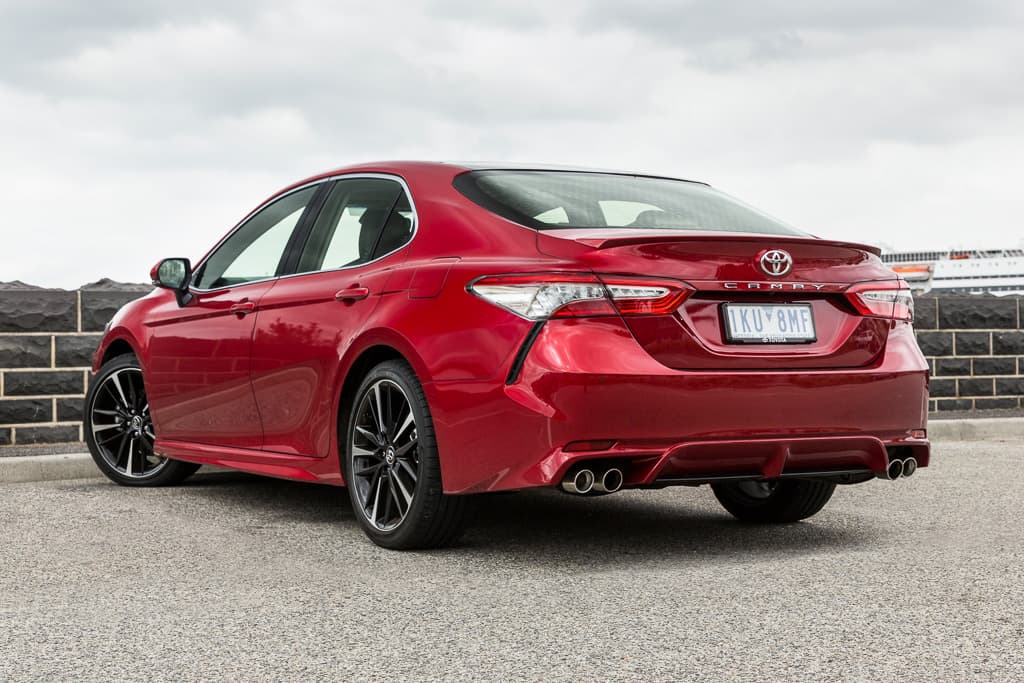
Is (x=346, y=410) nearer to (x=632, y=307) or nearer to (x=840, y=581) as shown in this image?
(x=632, y=307)

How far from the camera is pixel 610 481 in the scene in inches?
191

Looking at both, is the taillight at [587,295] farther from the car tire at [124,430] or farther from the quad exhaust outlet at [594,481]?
the car tire at [124,430]

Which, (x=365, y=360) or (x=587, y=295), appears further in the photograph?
(x=365, y=360)

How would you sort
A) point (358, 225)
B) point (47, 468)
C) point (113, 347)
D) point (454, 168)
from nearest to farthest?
point (454, 168) → point (358, 225) → point (113, 347) → point (47, 468)

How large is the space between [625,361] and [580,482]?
462 mm

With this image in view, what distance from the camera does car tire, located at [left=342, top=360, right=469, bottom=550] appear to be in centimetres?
523

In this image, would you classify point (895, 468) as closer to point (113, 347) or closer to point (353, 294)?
point (353, 294)

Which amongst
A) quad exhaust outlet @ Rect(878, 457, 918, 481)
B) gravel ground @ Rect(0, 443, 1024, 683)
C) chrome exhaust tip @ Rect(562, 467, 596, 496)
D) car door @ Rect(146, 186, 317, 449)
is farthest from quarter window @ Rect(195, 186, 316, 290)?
quad exhaust outlet @ Rect(878, 457, 918, 481)

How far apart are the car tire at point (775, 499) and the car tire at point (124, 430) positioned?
3.26 meters

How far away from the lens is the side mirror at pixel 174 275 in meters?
7.34

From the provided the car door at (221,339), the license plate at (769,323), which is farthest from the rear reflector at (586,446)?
the car door at (221,339)

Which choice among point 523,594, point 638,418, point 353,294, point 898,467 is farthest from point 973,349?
point 523,594

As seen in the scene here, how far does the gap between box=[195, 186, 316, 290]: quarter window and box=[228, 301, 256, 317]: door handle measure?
151 mm

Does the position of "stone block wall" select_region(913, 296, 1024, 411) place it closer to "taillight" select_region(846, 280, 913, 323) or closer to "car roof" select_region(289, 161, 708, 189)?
"car roof" select_region(289, 161, 708, 189)
